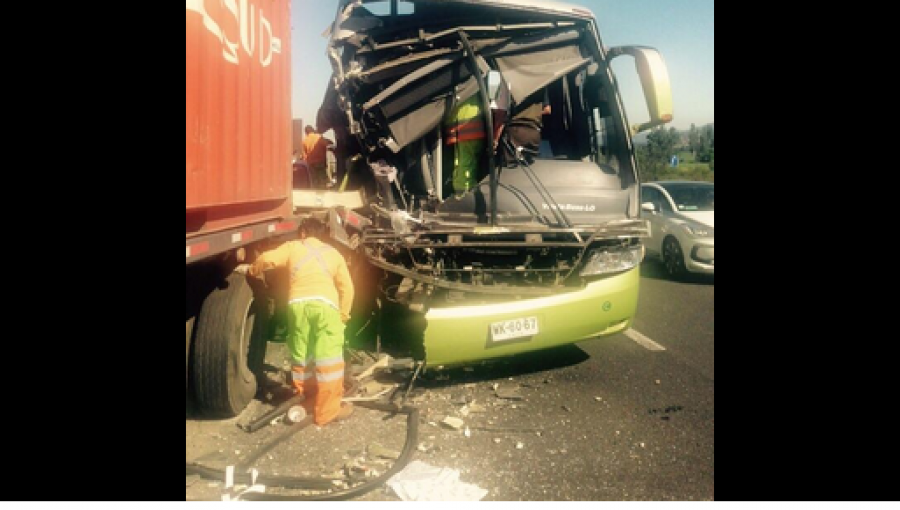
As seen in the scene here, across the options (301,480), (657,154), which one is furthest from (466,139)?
(657,154)

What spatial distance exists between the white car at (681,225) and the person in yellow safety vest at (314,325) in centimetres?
502

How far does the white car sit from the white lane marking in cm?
239

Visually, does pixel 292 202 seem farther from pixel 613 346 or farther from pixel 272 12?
pixel 613 346

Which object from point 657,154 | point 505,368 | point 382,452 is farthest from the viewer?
point 657,154

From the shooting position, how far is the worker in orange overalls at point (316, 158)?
21.0 ft

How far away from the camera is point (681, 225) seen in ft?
27.2

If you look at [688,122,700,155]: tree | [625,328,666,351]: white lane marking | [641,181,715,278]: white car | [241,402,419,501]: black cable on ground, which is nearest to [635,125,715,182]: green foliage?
[688,122,700,155]: tree

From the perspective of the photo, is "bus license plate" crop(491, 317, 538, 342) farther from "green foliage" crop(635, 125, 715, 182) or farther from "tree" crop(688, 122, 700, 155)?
"tree" crop(688, 122, 700, 155)

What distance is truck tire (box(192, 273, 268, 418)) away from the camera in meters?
3.42

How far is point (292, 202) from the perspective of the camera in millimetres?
4230

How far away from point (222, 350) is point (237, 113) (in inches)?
54.4

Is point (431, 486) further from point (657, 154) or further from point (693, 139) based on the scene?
point (693, 139)

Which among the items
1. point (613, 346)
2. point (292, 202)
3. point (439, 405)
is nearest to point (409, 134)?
point (292, 202)
